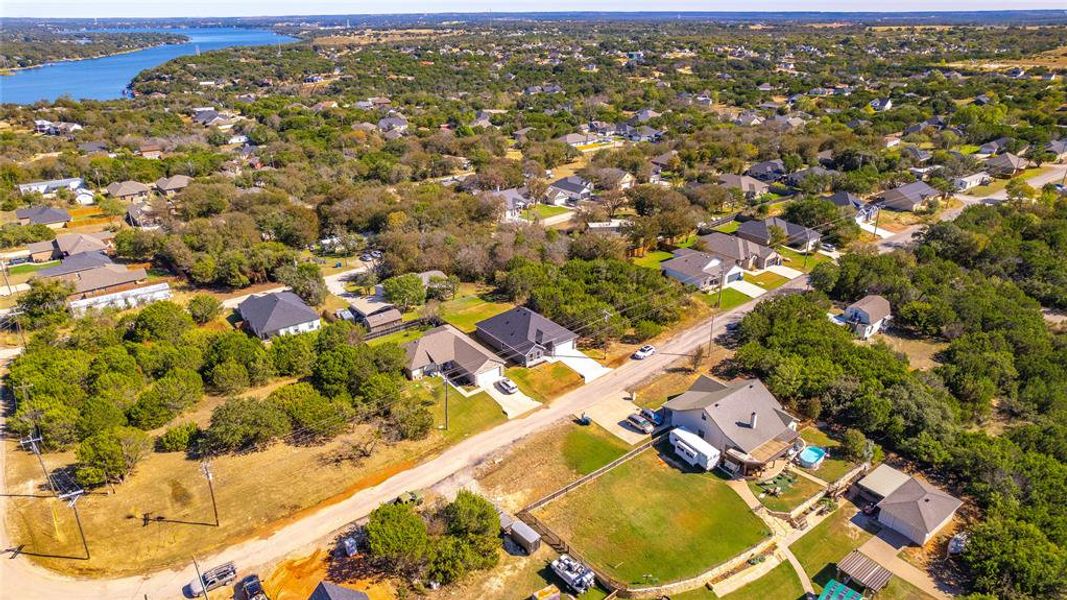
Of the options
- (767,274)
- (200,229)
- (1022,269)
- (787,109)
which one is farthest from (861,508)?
(787,109)

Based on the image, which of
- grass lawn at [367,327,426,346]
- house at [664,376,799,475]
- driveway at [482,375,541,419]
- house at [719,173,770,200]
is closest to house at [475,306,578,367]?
driveway at [482,375,541,419]

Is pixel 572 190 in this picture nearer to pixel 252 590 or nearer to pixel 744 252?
pixel 744 252

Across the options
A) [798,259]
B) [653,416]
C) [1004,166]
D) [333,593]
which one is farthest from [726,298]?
[1004,166]

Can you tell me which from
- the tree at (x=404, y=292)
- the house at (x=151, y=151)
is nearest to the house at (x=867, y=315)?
the tree at (x=404, y=292)

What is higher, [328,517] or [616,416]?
[328,517]

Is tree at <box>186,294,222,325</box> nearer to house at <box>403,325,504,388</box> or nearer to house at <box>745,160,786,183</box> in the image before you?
house at <box>403,325,504,388</box>

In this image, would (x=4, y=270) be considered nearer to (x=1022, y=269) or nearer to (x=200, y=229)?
(x=200, y=229)

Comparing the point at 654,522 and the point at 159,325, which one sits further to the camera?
the point at 159,325
